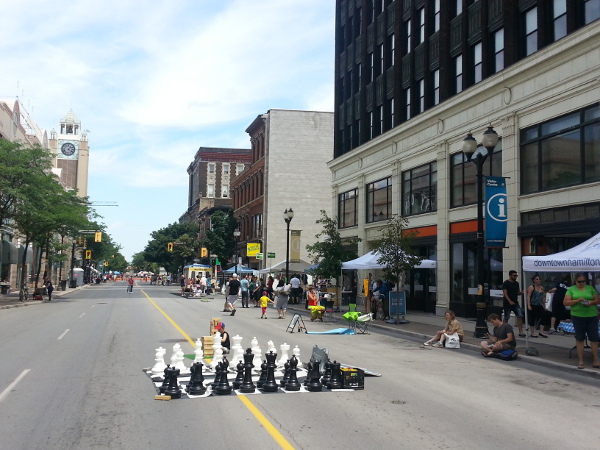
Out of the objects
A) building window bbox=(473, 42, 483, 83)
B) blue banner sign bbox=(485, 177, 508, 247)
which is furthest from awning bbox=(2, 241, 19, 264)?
blue banner sign bbox=(485, 177, 508, 247)

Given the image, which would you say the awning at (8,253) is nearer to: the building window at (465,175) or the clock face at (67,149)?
the building window at (465,175)

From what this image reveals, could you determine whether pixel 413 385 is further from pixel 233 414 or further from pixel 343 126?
pixel 343 126

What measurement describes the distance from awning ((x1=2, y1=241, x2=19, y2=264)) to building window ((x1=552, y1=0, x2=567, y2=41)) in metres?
42.9

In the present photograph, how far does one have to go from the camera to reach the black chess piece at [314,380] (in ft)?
30.2

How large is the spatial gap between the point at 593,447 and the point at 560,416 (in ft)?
5.36

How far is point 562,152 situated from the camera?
21.0 metres

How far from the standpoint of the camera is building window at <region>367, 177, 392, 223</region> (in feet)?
114

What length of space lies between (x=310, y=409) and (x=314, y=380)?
45.2 inches

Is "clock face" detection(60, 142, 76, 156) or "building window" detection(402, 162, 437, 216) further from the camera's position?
"clock face" detection(60, 142, 76, 156)

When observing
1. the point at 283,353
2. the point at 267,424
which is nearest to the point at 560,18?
the point at 283,353

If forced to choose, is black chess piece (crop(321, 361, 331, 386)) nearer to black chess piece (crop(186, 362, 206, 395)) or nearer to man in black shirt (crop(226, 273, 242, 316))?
black chess piece (crop(186, 362, 206, 395))

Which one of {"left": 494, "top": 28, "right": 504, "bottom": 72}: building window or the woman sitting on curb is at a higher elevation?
{"left": 494, "top": 28, "right": 504, "bottom": 72}: building window

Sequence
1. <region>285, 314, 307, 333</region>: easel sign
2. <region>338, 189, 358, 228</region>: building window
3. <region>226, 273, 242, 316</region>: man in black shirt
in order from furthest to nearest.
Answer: <region>338, 189, 358, 228</region>: building window → <region>226, 273, 242, 316</region>: man in black shirt → <region>285, 314, 307, 333</region>: easel sign

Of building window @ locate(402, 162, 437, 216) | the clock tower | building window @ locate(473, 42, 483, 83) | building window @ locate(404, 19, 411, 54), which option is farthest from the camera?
the clock tower
